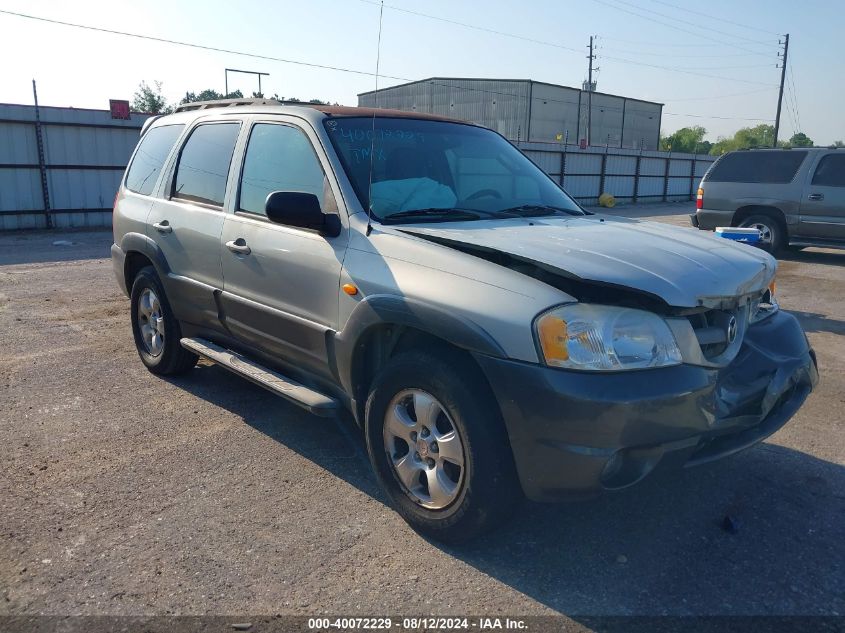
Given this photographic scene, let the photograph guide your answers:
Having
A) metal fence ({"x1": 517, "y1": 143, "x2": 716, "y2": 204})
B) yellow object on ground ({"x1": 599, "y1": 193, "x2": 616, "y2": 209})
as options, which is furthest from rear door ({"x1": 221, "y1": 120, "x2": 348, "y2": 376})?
yellow object on ground ({"x1": 599, "y1": 193, "x2": 616, "y2": 209})

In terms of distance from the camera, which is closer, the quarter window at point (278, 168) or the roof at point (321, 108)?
the quarter window at point (278, 168)

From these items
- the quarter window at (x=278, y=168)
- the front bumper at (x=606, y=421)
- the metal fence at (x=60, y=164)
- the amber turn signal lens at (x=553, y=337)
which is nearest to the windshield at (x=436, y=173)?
the quarter window at (x=278, y=168)

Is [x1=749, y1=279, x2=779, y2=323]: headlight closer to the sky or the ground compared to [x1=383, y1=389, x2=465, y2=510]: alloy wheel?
closer to the sky

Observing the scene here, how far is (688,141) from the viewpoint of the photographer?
102 metres

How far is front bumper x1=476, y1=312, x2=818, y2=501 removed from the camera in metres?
2.63

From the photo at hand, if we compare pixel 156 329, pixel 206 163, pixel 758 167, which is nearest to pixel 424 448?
pixel 206 163

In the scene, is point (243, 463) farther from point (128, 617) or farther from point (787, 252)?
point (787, 252)

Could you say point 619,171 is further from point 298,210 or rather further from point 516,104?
point 298,210

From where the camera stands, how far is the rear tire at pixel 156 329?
5.19m

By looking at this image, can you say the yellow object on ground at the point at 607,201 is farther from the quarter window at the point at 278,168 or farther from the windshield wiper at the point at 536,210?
the quarter window at the point at 278,168

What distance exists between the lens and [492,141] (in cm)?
470

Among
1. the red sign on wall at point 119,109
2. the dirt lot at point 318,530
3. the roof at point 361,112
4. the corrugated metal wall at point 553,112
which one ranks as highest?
the corrugated metal wall at point 553,112

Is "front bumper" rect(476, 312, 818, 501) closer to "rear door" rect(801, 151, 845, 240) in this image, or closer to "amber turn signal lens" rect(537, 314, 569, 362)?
"amber turn signal lens" rect(537, 314, 569, 362)

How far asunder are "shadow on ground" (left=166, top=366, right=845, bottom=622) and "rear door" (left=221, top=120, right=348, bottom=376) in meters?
0.74
